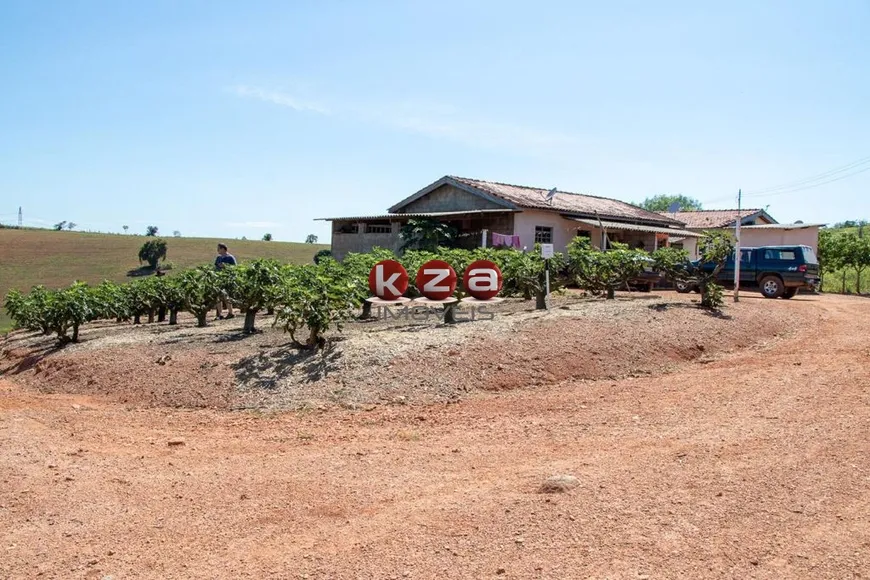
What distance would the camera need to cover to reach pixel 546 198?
27688mm

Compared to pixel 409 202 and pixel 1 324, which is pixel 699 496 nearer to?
pixel 409 202

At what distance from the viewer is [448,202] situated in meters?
27.8

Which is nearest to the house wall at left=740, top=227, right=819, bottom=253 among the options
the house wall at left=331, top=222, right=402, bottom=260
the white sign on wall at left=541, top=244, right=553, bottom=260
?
the house wall at left=331, top=222, right=402, bottom=260

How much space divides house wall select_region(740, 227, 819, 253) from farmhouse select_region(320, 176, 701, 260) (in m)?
2.55

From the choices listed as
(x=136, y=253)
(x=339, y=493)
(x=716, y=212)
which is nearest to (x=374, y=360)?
(x=339, y=493)

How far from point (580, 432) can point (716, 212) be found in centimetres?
3448

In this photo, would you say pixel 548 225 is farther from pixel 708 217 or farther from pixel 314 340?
pixel 314 340

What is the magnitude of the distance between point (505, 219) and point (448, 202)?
3.68 m

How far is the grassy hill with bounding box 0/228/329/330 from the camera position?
42562 millimetres

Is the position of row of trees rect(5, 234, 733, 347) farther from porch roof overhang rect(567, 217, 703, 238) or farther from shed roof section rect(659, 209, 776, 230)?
shed roof section rect(659, 209, 776, 230)

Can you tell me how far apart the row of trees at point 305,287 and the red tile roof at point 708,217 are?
19431 mm

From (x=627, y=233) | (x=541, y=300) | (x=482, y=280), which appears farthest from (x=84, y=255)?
(x=482, y=280)

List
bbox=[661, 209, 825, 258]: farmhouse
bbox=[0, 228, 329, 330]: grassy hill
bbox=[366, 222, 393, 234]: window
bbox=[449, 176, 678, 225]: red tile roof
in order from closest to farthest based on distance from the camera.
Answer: bbox=[449, 176, 678, 225]: red tile roof, bbox=[661, 209, 825, 258]: farmhouse, bbox=[366, 222, 393, 234]: window, bbox=[0, 228, 329, 330]: grassy hill

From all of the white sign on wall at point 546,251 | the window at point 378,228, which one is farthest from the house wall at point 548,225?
the white sign on wall at point 546,251
